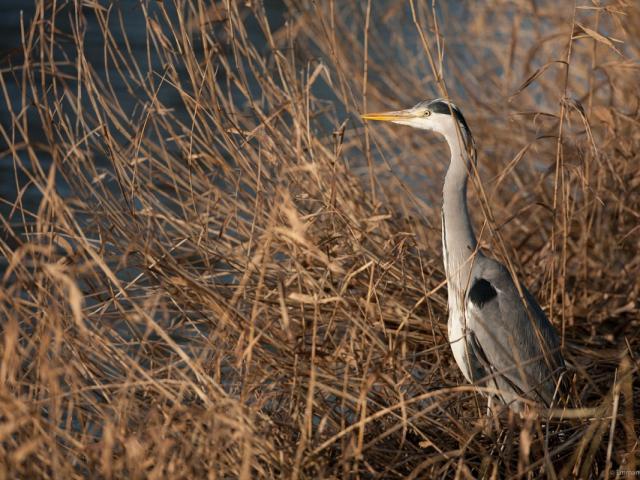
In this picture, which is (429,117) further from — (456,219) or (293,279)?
(293,279)

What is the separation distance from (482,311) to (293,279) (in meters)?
0.51

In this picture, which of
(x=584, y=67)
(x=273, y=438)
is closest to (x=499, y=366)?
(x=273, y=438)

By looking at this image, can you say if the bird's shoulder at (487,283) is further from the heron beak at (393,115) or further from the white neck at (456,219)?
the heron beak at (393,115)

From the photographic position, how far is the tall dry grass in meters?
1.90

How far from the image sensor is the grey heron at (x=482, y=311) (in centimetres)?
265

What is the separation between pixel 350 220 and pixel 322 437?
0.97 meters

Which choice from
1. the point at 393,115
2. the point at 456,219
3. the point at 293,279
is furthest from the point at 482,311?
the point at 393,115

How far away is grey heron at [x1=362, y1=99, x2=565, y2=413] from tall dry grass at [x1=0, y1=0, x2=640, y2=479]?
93mm

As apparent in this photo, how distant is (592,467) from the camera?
2.33 metres

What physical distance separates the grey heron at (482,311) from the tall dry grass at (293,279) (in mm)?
93

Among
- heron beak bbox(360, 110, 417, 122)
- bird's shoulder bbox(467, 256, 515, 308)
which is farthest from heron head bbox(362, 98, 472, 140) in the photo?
bird's shoulder bbox(467, 256, 515, 308)

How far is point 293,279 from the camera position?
2.78m

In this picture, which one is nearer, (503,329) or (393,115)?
(503,329)

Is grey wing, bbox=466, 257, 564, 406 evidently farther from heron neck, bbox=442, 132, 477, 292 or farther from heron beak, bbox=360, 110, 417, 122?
heron beak, bbox=360, 110, 417, 122
